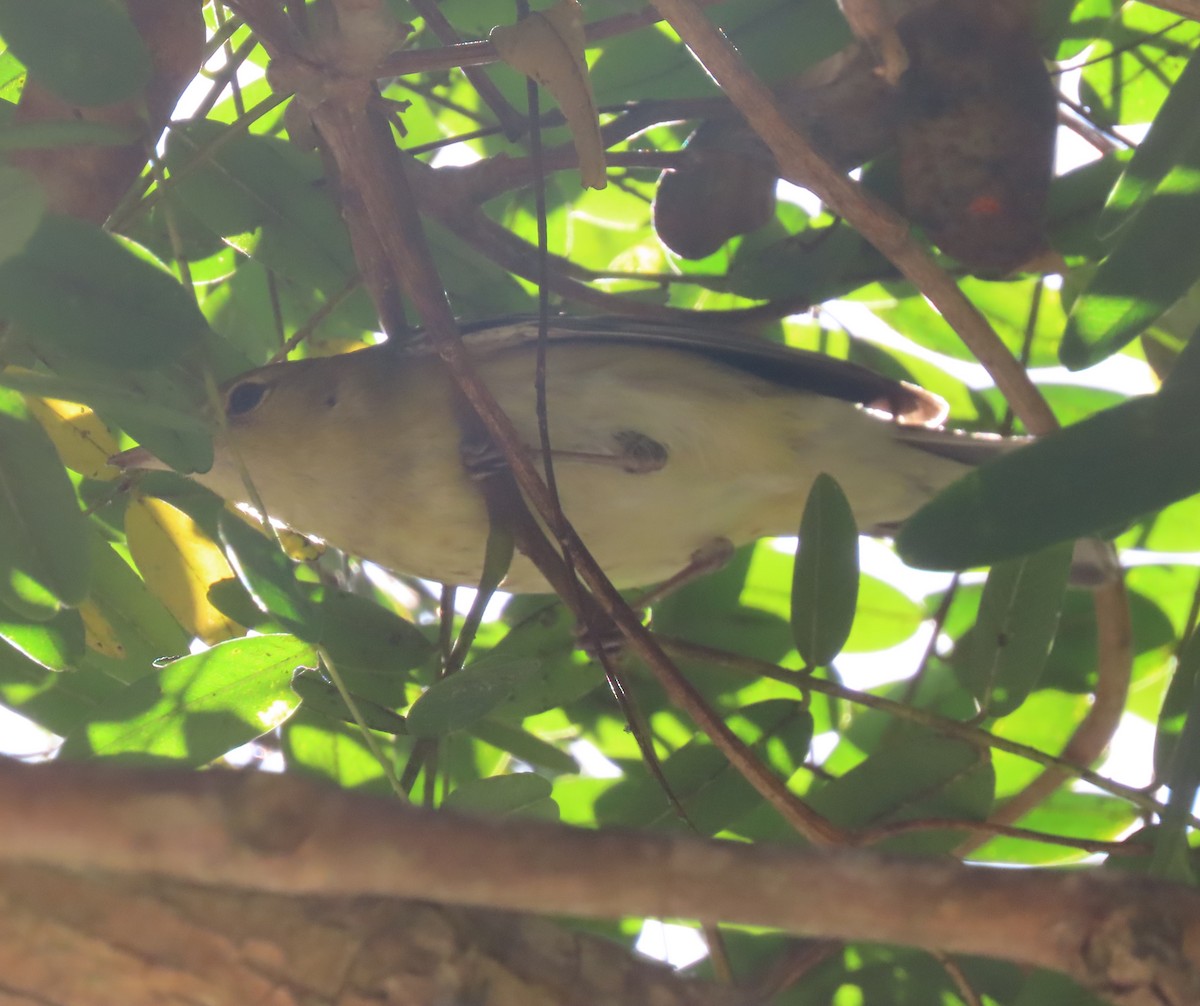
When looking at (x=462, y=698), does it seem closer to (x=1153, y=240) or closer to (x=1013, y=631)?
(x=1013, y=631)

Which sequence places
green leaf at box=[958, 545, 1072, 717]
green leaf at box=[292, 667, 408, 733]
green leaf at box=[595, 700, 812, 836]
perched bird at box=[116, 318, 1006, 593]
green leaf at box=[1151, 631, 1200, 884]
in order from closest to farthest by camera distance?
green leaf at box=[1151, 631, 1200, 884] → green leaf at box=[292, 667, 408, 733] → green leaf at box=[958, 545, 1072, 717] → green leaf at box=[595, 700, 812, 836] → perched bird at box=[116, 318, 1006, 593]

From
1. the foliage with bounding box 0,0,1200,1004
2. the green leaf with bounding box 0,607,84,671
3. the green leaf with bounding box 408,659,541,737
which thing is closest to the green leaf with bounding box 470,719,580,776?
the foliage with bounding box 0,0,1200,1004

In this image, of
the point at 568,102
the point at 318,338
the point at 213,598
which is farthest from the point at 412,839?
the point at 318,338

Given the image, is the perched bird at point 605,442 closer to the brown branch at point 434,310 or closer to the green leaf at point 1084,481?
the brown branch at point 434,310

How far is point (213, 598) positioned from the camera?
6.79ft

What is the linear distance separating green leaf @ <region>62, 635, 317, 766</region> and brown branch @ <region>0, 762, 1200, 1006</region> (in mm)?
842

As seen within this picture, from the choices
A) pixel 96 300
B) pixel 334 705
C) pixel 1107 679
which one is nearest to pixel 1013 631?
pixel 1107 679

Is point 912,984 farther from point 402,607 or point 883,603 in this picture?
point 402,607

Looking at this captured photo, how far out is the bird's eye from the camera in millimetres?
2651

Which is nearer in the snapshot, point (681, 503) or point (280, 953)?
point (280, 953)

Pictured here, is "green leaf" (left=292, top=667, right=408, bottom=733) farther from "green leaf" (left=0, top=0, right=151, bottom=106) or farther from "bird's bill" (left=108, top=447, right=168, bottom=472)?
"green leaf" (left=0, top=0, right=151, bottom=106)

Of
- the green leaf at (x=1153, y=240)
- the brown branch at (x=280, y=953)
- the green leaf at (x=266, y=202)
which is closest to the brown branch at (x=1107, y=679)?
the green leaf at (x=1153, y=240)

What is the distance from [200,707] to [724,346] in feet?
4.88

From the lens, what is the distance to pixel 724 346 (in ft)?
9.04
